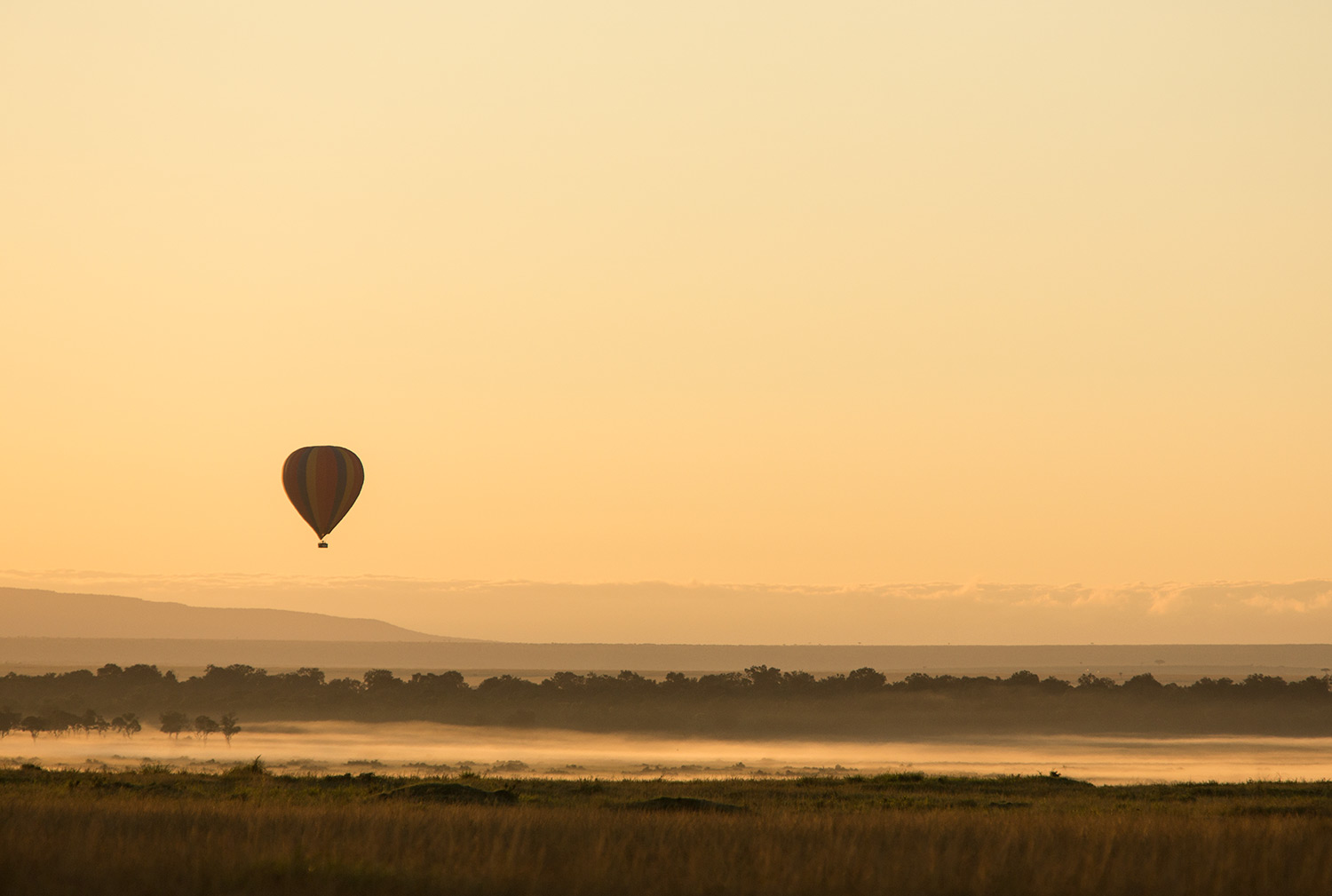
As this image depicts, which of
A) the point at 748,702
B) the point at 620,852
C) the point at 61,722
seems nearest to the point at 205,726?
the point at 61,722

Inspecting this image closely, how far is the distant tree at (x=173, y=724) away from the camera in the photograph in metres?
114

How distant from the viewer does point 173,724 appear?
116 m

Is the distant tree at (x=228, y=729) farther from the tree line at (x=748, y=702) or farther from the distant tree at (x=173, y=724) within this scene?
the distant tree at (x=173, y=724)

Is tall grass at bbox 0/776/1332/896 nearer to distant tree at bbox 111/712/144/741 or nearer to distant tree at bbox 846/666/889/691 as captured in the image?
distant tree at bbox 111/712/144/741

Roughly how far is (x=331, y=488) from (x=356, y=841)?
44.9 m

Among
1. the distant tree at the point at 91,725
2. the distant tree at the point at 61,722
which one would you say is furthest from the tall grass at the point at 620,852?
the distant tree at the point at 91,725

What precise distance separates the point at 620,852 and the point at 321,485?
47.1 meters

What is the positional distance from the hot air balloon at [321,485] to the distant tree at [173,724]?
56.4 m

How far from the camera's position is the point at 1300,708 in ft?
395

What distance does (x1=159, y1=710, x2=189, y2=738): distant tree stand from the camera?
114 m

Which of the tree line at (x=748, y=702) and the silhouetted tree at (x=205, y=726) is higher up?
the tree line at (x=748, y=702)

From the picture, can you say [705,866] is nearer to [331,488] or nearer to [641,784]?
[641,784]

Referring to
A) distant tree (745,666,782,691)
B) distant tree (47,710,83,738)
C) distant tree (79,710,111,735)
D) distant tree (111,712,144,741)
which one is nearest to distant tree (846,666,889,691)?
distant tree (745,666,782,691)

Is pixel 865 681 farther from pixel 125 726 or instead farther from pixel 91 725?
pixel 91 725
